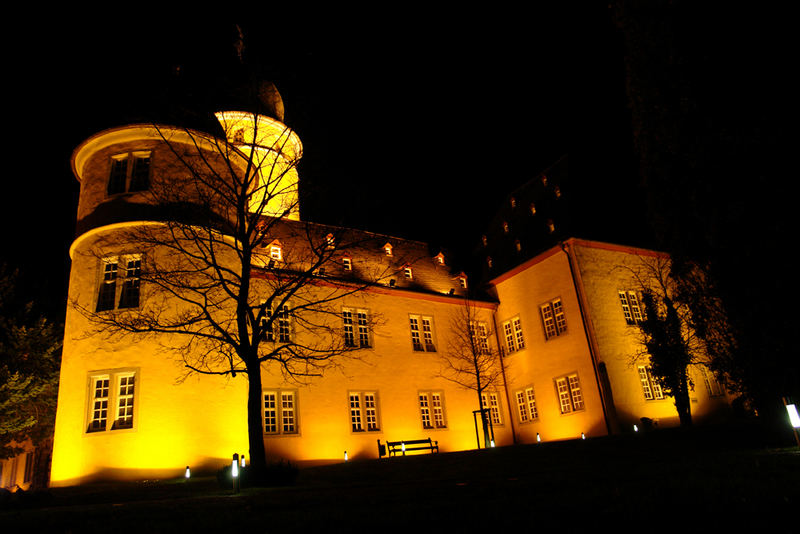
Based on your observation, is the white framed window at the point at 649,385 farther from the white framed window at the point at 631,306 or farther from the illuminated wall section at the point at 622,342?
the white framed window at the point at 631,306

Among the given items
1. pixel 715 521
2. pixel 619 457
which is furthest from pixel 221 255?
pixel 715 521

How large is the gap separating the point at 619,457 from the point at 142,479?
13324 mm

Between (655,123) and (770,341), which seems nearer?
(770,341)

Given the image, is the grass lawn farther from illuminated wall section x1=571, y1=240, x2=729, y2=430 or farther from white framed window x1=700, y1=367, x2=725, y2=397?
white framed window x1=700, y1=367, x2=725, y2=397

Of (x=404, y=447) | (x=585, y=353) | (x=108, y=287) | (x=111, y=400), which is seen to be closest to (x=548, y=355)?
(x=585, y=353)

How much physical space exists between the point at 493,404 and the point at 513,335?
12.0ft

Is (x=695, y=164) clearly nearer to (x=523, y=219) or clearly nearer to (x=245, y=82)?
(x=523, y=219)

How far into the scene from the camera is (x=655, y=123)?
14594mm

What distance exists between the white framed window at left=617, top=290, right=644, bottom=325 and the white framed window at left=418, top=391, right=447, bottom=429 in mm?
9330

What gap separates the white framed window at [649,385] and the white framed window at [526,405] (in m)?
4.95

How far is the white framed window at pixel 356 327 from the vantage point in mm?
25314

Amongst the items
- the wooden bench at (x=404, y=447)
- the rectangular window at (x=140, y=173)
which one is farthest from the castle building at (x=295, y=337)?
the wooden bench at (x=404, y=447)

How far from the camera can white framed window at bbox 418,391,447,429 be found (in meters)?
25.8

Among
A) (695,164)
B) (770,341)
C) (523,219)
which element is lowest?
(770,341)
